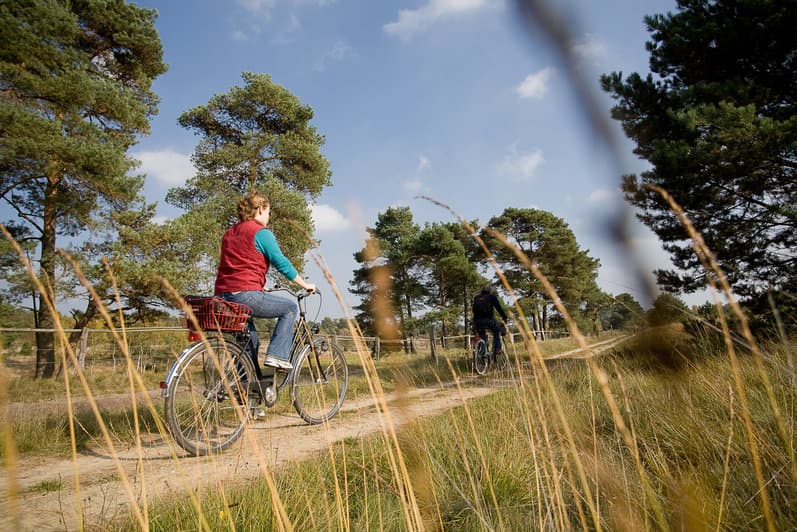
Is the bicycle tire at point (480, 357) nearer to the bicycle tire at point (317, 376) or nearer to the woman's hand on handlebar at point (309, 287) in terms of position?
the bicycle tire at point (317, 376)

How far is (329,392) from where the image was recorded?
5.16 metres

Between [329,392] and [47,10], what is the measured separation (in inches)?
521

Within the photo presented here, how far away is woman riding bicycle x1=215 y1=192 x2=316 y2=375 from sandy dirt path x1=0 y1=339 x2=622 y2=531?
81 cm

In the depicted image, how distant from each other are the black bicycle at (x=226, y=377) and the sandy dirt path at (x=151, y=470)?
20 centimetres

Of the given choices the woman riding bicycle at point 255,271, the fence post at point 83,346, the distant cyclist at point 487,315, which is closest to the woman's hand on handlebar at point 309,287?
the woman riding bicycle at point 255,271

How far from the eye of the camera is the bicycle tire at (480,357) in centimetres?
934

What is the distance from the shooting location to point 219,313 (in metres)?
3.15

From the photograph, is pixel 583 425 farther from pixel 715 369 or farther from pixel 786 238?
pixel 786 238

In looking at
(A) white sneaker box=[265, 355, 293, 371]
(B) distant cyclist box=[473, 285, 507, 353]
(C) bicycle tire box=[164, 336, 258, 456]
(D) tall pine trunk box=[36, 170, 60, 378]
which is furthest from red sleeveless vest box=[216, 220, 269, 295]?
(D) tall pine trunk box=[36, 170, 60, 378]

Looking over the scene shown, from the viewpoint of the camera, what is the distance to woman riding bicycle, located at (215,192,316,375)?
3436 mm

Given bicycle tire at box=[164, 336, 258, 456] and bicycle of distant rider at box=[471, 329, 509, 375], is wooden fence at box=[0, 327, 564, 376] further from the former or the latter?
bicycle tire at box=[164, 336, 258, 456]

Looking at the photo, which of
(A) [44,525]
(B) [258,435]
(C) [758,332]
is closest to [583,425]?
(B) [258,435]

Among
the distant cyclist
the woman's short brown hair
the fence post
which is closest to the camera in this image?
the woman's short brown hair

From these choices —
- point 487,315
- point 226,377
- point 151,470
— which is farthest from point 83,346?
point 226,377
